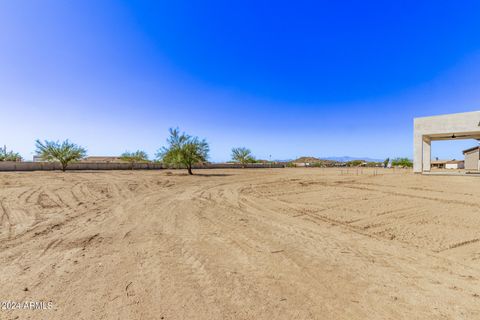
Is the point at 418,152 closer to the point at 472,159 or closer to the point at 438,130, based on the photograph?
the point at 438,130

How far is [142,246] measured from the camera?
15.1 feet

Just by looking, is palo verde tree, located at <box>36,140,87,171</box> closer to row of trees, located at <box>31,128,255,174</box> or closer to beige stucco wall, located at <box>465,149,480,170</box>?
row of trees, located at <box>31,128,255,174</box>

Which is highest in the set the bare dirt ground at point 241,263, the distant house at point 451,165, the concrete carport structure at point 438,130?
the concrete carport structure at point 438,130

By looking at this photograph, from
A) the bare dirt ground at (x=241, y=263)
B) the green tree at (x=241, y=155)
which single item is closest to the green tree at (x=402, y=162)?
the green tree at (x=241, y=155)

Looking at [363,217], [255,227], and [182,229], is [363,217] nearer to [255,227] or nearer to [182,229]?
[255,227]

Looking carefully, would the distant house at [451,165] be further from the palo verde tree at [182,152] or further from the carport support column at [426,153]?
the palo verde tree at [182,152]

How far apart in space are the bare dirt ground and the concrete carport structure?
50.8ft

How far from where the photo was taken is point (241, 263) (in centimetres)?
389

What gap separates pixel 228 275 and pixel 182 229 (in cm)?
277

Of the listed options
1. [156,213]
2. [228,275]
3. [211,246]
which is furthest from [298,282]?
[156,213]

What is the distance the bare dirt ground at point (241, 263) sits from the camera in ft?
8.88

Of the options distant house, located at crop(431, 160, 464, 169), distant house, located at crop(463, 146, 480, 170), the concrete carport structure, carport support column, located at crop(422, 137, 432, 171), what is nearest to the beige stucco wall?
distant house, located at crop(463, 146, 480, 170)

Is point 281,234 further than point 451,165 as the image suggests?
No

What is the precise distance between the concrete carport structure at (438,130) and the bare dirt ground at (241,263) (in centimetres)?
1548
